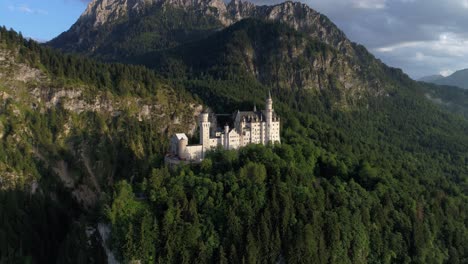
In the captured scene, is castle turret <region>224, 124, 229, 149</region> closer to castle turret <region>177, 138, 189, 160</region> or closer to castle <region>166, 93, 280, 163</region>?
castle <region>166, 93, 280, 163</region>

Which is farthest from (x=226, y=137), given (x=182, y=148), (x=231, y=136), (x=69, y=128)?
(x=69, y=128)

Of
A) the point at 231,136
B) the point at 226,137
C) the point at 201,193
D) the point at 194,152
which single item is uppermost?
the point at 231,136

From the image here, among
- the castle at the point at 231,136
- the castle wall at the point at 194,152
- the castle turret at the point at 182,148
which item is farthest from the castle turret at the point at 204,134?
the castle turret at the point at 182,148

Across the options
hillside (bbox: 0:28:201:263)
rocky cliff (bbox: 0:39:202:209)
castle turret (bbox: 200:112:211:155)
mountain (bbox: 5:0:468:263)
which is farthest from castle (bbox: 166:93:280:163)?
rocky cliff (bbox: 0:39:202:209)

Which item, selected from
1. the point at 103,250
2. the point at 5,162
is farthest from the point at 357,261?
the point at 5,162

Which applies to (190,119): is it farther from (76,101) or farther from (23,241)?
(23,241)

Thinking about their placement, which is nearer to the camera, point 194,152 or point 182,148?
point 182,148

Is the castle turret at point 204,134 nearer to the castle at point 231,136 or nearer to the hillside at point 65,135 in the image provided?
the castle at point 231,136

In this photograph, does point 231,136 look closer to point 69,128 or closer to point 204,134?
point 204,134
